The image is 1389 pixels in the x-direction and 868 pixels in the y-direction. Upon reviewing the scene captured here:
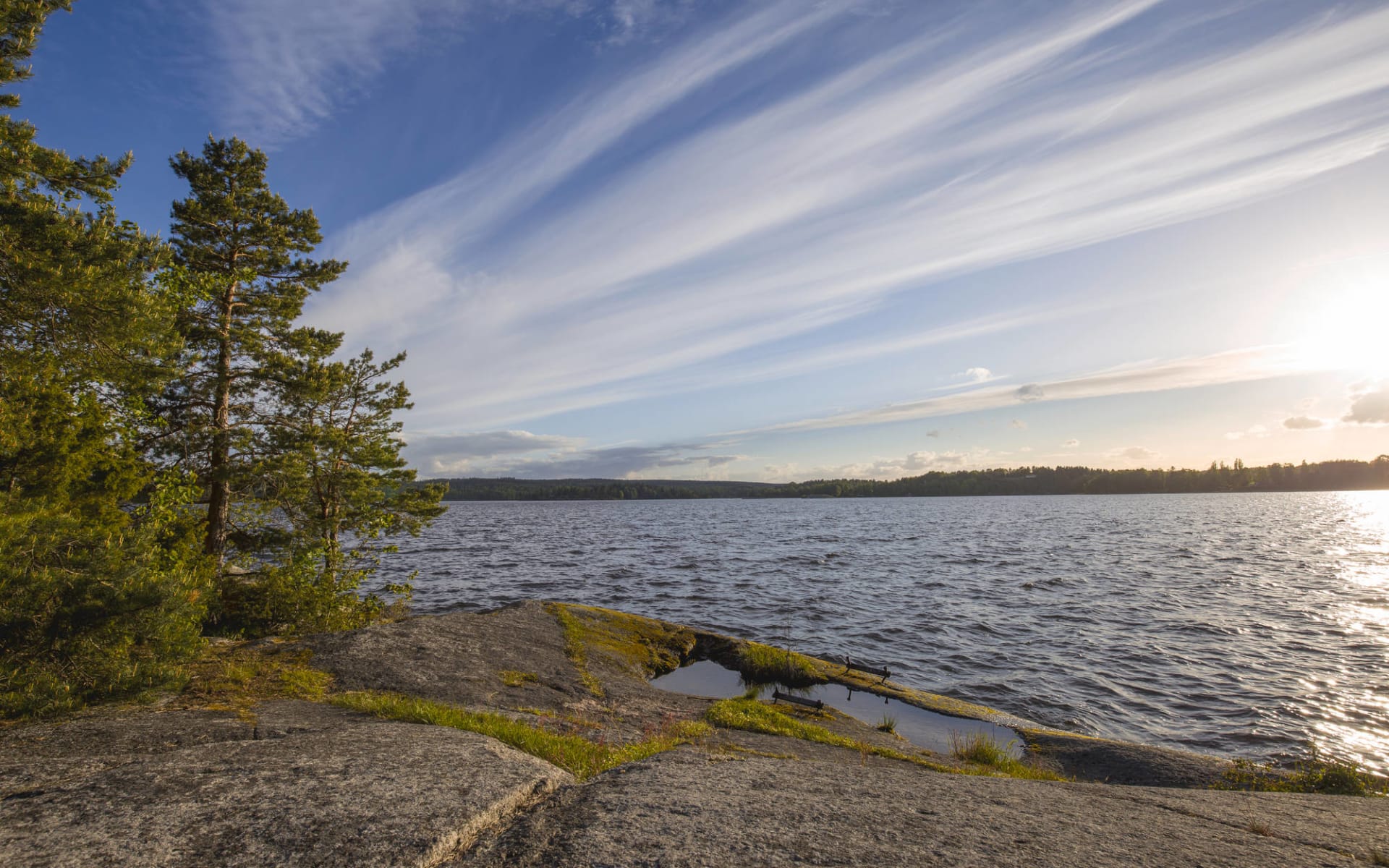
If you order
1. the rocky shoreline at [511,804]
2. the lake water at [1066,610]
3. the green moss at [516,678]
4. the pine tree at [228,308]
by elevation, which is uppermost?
the pine tree at [228,308]

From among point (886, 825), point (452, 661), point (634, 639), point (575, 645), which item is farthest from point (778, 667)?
point (886, 825)

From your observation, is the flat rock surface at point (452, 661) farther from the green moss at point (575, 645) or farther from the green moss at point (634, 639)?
the green moss at point (634, 639)

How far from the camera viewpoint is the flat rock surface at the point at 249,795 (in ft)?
14.4

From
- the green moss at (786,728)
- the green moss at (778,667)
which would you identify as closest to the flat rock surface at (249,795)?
the green moss at (786,728)

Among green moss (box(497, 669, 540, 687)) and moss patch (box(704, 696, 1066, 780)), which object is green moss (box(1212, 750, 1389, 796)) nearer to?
moss patch (box(704, 696, 1066, 780))

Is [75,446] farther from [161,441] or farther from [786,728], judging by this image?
[786,728]

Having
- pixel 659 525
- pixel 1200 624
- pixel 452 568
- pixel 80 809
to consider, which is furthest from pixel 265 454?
pixel 659 525

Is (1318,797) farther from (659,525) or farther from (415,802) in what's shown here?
(659,525)

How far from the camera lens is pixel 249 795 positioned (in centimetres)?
518

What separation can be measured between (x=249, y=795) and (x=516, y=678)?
28.9ft

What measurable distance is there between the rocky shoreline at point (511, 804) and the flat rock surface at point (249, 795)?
0.02m

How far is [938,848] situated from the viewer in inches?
191

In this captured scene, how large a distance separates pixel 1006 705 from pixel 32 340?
24296 mm

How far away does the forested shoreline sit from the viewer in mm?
8109
